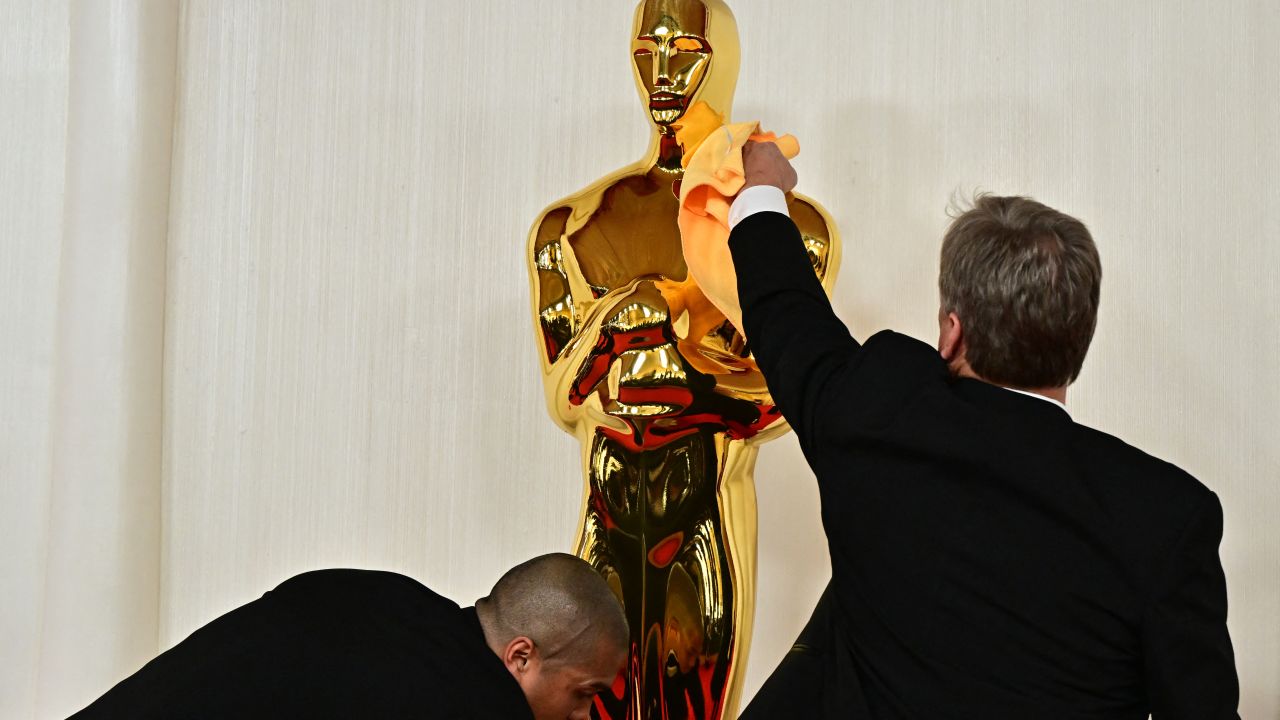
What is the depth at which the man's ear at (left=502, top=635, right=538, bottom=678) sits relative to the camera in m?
1.09

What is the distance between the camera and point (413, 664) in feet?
3.31

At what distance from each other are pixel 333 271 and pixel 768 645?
0.69m

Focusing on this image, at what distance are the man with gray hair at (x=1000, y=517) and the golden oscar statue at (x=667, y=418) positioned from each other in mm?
257

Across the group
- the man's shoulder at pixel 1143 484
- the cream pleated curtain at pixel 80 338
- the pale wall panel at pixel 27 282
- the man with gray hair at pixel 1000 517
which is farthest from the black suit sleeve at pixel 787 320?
the pale wall panel at pixel 27 282

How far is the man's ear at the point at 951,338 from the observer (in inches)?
38.5

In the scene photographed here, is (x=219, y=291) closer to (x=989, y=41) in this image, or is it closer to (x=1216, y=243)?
(x=989, y=41)

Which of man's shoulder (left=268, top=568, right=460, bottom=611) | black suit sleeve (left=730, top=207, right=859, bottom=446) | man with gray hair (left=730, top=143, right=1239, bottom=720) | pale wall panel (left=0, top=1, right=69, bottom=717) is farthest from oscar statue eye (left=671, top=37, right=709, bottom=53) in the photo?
pale wall panel (left=0, top=1, right=69, bottom=717)

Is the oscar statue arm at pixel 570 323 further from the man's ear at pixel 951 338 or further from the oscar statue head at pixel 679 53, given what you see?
the man's ear at pixel 951 338

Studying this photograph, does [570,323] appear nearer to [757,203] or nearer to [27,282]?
[757,203]

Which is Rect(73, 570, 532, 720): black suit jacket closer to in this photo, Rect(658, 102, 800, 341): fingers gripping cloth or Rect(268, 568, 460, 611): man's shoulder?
Rect(268, 568, 460, 611): man's shoulder

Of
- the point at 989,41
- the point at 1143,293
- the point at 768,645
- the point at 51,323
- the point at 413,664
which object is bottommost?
the point at 768,645

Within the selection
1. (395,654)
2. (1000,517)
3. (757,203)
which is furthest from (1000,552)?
(395,654)

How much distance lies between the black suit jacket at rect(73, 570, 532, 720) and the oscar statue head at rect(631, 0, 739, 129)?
0.51m

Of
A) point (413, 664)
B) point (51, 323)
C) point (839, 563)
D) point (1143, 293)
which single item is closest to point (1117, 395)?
point (1143, 293)
